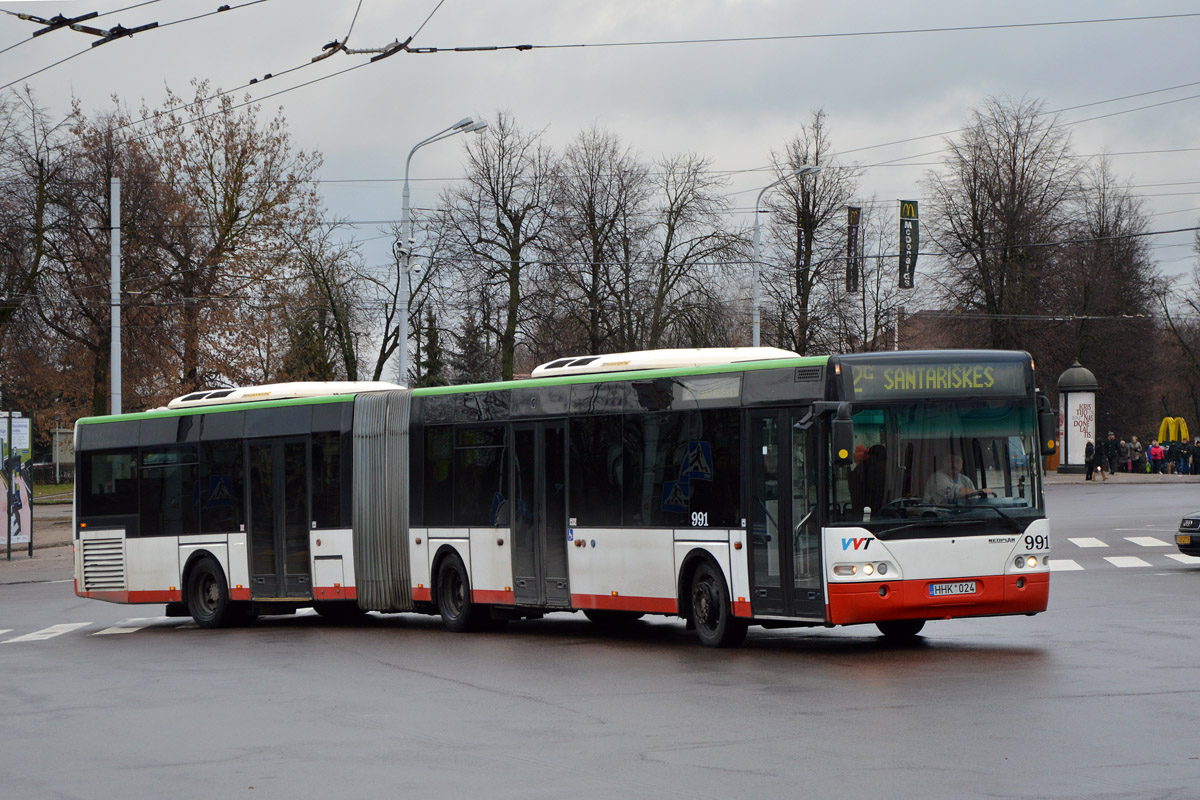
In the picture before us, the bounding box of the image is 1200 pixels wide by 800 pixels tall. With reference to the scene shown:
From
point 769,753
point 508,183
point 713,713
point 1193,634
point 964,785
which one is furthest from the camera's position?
point 508,183

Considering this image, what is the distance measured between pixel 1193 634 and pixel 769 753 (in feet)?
26.5

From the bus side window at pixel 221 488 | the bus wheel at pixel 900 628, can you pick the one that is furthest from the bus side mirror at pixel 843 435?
the bus side window at pixel 221 488

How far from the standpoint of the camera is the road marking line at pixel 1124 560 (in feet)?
86.8

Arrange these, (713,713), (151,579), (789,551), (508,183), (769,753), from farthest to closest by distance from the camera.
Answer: (508,183), (151,579), (789,551), (713,713), (769,753)

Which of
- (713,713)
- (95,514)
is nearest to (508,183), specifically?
(95,514)

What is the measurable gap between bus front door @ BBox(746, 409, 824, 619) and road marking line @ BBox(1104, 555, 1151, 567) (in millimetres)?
13726

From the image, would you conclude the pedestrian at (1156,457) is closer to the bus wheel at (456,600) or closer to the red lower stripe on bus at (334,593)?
the red lower stripe on bus at (334,593)

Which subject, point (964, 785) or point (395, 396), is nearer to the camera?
point (964, 785)

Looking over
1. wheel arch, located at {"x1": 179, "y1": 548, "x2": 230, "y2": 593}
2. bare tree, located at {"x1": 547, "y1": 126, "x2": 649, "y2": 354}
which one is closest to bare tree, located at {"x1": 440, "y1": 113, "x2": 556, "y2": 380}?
bare tree, located at {"x1": 547, "y1": 126, "x2": 649, "y2": 354}

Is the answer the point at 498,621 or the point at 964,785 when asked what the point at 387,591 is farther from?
the point at 964,785

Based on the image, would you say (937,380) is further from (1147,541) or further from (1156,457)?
(1156,457)

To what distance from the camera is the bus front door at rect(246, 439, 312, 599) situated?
20.3m

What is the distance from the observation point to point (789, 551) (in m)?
14.3

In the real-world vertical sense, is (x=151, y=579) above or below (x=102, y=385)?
below
